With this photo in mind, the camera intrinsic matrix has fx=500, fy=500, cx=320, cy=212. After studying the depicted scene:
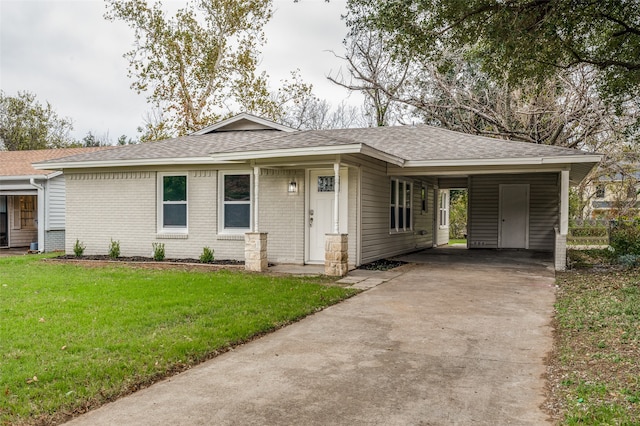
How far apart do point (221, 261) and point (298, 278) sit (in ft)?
11.1

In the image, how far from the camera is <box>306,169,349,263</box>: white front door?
11445mm

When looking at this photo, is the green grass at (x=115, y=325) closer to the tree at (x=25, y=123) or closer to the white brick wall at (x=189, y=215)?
the white brick wall at (x=189, y=215)

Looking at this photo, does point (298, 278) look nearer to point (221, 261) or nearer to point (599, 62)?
point (221, 261)

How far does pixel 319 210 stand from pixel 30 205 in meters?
13.1

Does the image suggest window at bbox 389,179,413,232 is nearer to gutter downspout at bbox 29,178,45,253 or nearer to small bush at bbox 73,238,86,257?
small bush at bbox 73,238,86,257

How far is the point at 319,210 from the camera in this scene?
1156 cm

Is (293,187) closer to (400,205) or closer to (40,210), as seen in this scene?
(400,205)

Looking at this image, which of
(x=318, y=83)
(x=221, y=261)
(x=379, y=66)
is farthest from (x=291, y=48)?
(x=221, y=261)

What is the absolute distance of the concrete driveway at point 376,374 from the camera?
3.49m

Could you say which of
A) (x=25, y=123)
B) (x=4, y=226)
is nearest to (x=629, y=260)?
(x=4, y=226)

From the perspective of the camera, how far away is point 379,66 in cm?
2414

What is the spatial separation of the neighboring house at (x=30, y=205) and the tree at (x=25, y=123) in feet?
51.7

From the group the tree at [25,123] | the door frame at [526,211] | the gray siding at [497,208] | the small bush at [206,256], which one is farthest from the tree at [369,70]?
the tree at [25,123]

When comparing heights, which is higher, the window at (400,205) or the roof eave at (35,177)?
the roof eave at (35,177)
